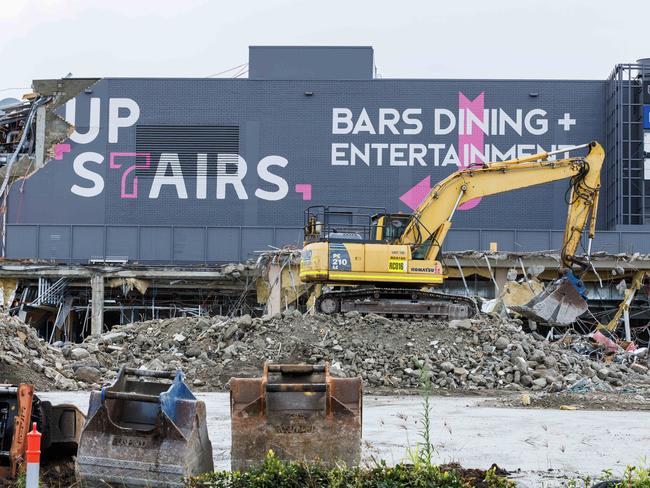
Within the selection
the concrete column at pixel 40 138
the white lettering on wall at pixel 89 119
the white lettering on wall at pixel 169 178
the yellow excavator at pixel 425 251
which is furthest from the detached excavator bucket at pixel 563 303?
the concrete column at pixel 40 138

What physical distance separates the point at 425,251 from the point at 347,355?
19.8 ft

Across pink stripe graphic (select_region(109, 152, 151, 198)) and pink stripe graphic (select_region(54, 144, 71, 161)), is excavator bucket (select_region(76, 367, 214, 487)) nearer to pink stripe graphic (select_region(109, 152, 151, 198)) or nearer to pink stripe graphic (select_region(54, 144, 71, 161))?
pink stripe graphic (select_region(109, 152, 151, 198))

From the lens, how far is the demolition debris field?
20.8 m

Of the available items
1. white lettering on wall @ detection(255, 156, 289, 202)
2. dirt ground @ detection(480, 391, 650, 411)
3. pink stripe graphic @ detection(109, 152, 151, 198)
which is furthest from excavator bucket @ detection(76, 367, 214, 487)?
pink stripe graphic @ detection(109, 152, 151, 198)

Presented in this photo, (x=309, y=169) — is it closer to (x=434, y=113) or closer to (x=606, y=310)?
(x=434, y=113)

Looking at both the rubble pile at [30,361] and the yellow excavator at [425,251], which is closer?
the rubble pile at [30,361]

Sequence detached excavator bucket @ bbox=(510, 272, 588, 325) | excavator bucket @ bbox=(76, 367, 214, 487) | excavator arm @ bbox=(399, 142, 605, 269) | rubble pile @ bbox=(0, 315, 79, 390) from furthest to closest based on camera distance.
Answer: excavator arm @ bbox=(399, 142, 605, 269) < detached excavator bucket @ bbox=(510, 272, 588, 325) < rubble pile @ bbox=(0, 315, 79, 390) < excavator bucket @ bbox=(76, 367, 214, 487)

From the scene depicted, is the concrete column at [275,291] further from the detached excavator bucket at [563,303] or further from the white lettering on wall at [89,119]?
the white lettering on wall at [89,119]

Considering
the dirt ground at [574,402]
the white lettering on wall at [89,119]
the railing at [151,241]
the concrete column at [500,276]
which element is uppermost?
the white lettering on wall at [89,119]

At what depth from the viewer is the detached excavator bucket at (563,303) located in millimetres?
26406

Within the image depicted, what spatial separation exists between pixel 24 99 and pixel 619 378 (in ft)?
111

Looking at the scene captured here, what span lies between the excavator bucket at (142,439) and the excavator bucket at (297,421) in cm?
39

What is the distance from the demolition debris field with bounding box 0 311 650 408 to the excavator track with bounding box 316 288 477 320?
1457mm

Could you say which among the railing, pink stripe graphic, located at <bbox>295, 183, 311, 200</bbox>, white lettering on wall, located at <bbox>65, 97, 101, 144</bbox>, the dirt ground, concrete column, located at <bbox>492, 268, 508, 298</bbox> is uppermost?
white lettering on wall, located at <bbox>65, 97, 101, 144</bbox>
